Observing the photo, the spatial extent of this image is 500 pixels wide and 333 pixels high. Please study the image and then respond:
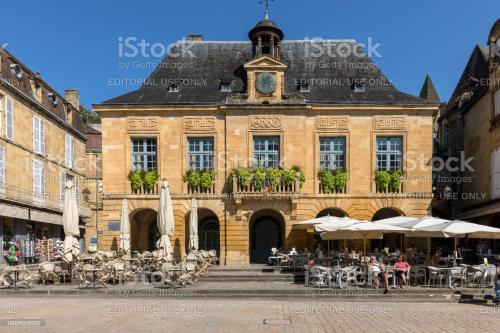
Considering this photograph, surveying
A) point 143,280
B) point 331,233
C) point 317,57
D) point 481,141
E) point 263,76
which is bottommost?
point 143,280

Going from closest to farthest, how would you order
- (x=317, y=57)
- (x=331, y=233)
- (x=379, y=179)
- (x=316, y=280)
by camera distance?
1. (x=316, y=280)
2. (x=331, y=233)
3. (x=379, y=179)
4. (x=317, y=57)

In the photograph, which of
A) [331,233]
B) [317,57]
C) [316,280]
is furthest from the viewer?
[317,57]

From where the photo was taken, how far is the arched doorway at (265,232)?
874 inches

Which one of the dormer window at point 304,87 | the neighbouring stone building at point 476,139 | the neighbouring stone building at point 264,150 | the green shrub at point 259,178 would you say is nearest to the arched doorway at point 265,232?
the neighbouring stone building at point 264,150

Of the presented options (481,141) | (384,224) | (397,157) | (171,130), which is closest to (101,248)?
(171,130)

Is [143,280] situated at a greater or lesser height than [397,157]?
lesser

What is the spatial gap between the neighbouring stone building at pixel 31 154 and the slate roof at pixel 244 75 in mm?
6881

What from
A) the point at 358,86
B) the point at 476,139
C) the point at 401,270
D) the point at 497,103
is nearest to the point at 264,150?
the point at 358,86

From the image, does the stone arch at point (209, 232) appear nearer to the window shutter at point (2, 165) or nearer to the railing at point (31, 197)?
the railing at point (31, 197)

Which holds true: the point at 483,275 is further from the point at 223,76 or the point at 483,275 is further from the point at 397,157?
the point at 223,76

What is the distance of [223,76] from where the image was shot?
23047mm

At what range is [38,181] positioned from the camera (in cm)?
2627

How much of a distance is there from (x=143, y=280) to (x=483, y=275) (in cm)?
1150

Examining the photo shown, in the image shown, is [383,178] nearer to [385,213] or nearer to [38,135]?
[385,213]
